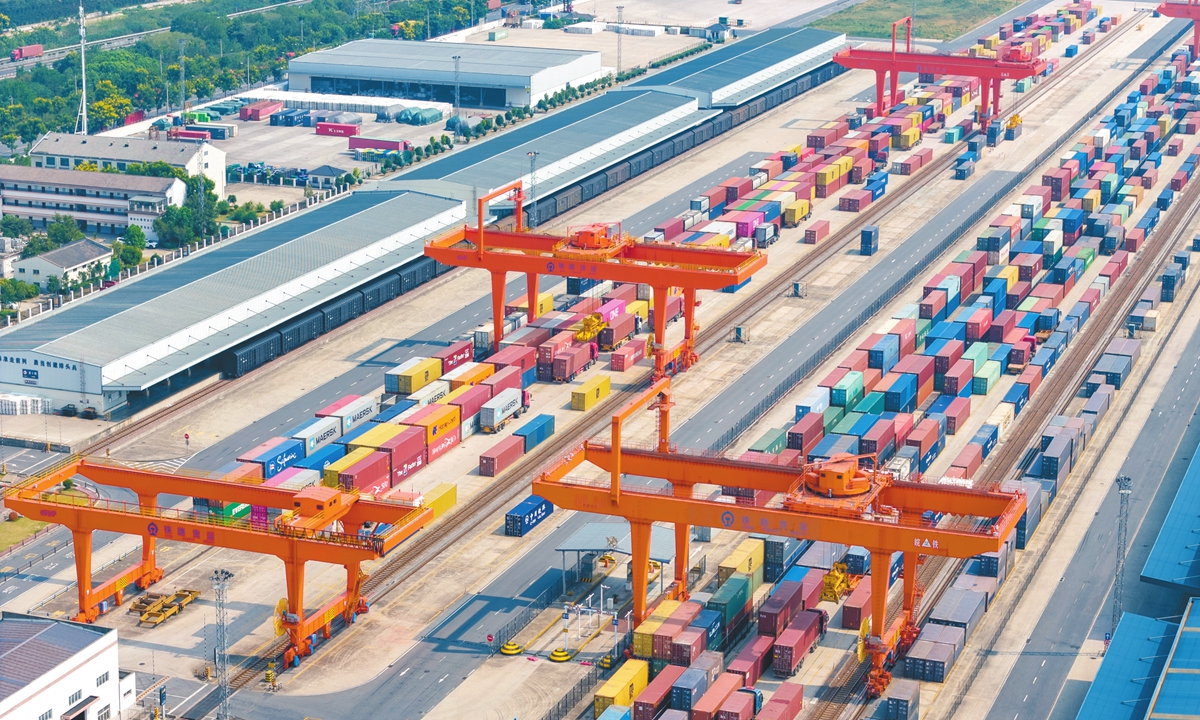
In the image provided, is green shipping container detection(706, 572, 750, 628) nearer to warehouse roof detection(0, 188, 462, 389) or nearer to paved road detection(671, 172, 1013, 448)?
paved road detection(671, 172, 1013, 448)

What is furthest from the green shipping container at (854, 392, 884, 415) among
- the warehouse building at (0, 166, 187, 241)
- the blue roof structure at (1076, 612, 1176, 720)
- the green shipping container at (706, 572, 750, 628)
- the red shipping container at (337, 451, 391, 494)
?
the warehouse building at (0, 166, 187, 241)

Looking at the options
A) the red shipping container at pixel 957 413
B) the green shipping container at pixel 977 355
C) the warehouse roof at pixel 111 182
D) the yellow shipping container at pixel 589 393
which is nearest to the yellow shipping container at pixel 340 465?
the yellow shipping container at pixel 589 393

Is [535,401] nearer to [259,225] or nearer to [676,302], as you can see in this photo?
[676,302]

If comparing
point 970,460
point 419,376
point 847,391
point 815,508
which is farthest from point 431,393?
point 815,508

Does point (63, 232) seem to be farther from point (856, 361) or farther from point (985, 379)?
point (985, 379)

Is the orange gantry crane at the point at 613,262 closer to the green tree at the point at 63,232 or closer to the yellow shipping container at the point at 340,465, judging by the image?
the yellow shipping container at the point at 340,465
